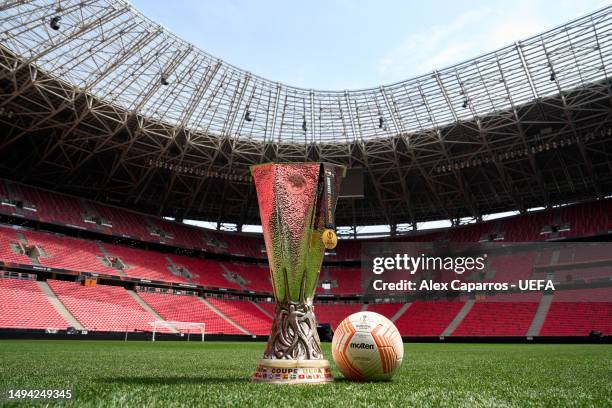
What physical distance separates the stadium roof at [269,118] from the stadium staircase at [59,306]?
10.5 meters

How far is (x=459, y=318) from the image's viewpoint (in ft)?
138

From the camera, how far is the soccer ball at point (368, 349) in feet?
21.3

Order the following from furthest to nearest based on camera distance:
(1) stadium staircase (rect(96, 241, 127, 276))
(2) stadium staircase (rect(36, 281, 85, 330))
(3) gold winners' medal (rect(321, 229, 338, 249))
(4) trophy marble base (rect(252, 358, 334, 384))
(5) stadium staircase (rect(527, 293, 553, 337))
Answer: (1) stadium staircase (rect(96, 241, 127, 276))
(5) stadium staircase (rect(527, 293, 553, 337))
(2) stadium staircase (rect(36, 281, 85, 330))
(3) gold winners' medal (rect(321, 229, 338, 249))
(4) trophy marble base (rect(252, 358, 334, 384))

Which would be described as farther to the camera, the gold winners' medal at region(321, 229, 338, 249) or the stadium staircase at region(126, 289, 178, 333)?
the stadium staircase at region(126, 289, 178, 333)

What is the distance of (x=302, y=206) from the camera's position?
22.7 feet

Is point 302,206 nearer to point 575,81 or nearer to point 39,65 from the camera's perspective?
point 39,65

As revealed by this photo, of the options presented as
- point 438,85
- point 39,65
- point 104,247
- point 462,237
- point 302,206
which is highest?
point 438,85

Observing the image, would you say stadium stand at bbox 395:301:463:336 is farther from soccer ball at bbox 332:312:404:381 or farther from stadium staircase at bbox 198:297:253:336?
soccer ball at bbox 332:312:404:381

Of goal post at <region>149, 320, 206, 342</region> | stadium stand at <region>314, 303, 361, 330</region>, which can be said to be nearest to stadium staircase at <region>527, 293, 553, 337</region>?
stadium stand at <region>314, 303, 361, 330</region>

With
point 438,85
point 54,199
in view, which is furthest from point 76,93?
point 438,85

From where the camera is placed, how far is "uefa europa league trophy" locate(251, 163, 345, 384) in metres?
6.22

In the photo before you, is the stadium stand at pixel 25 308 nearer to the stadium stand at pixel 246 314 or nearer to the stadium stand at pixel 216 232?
the stadium stand at pixel 216 232

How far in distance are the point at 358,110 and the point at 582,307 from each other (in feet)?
77.2

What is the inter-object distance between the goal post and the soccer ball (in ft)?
109
